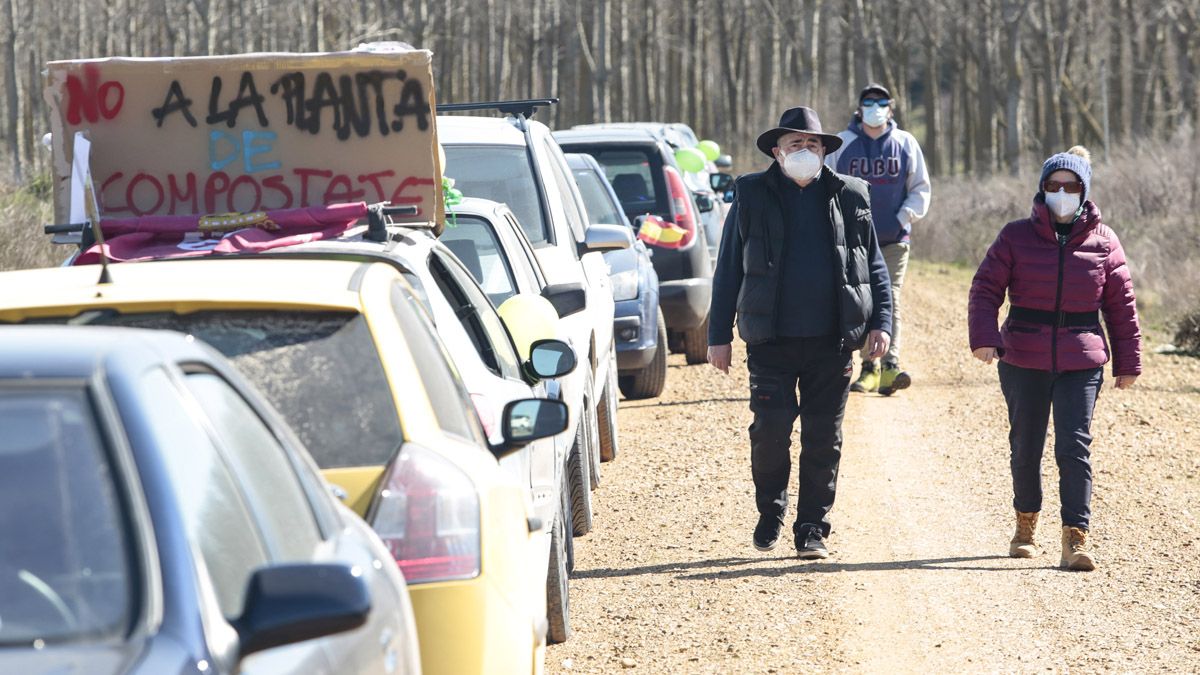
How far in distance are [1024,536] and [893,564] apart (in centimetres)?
61

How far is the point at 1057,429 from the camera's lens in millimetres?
7609

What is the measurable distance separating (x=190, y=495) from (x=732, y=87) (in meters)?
61.7

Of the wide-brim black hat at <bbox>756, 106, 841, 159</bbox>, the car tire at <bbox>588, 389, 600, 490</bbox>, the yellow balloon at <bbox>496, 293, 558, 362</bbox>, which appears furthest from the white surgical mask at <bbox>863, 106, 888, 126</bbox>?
the yellow balloon at <bbox>496, 293, 558, 362</bbox>

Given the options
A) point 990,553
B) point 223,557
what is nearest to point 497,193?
point 990,553

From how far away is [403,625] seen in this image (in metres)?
3.45

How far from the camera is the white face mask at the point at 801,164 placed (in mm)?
7555

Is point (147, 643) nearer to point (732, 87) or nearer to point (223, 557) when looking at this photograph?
point (223, 557)

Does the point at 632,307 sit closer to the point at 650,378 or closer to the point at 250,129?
the point at 650,378

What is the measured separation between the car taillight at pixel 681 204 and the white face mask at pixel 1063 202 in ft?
21.7

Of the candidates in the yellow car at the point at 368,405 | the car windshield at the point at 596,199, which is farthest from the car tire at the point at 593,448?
the yellow car at the point at 368,405

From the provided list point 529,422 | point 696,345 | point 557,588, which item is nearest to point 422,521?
point 529,422

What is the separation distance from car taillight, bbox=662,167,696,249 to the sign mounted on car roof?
6.94 m

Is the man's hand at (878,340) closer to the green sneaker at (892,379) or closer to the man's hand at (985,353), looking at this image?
the man's hand at (985,353)

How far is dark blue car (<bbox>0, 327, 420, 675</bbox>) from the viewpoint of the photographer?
8.10 ft
